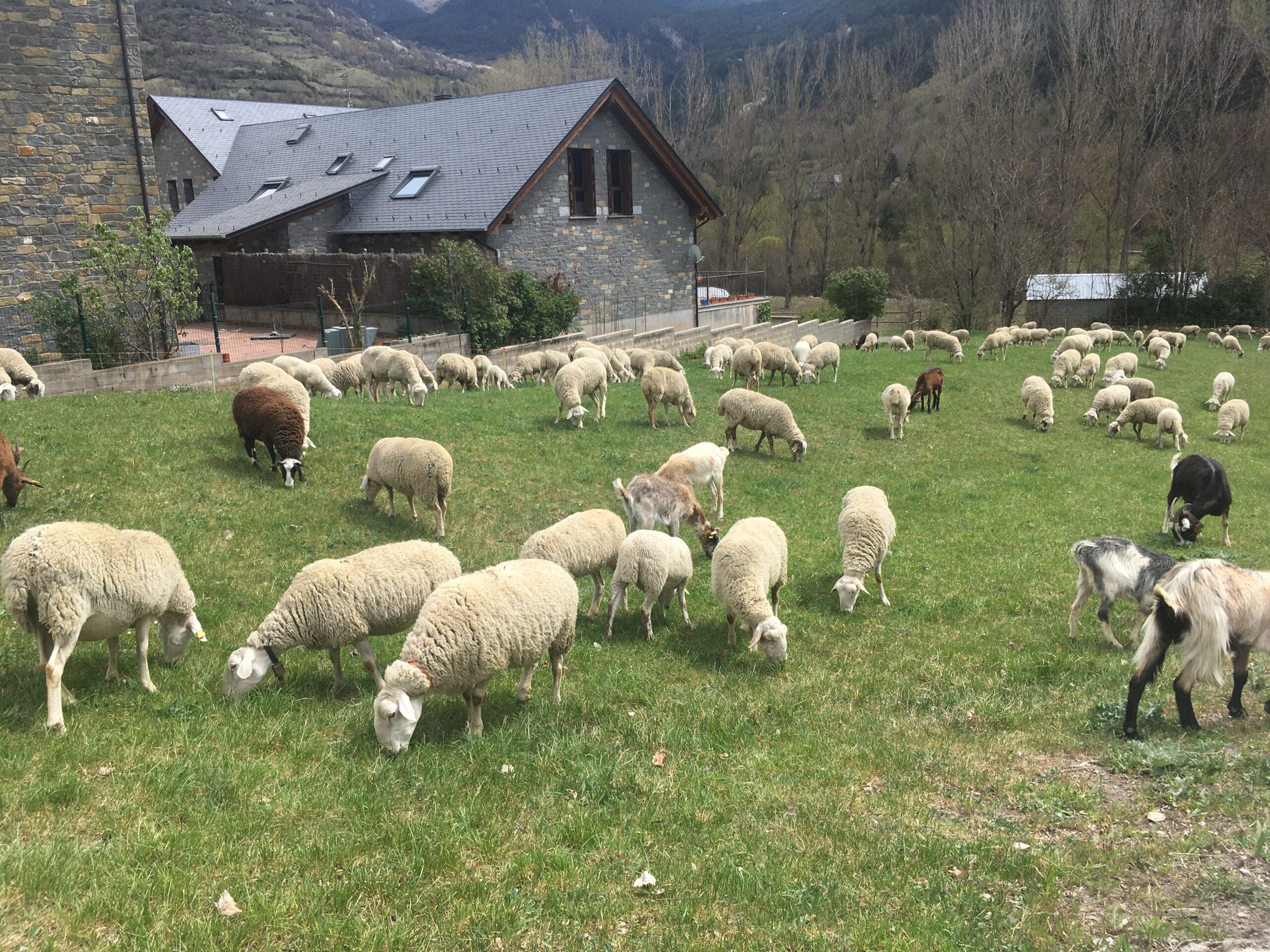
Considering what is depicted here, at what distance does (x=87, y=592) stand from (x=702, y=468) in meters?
8.04

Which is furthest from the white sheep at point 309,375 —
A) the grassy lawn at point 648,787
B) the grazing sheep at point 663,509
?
the grazing sheep at point 663,509

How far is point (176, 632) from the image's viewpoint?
6.84m

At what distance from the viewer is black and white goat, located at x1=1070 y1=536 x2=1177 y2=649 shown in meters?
8.39

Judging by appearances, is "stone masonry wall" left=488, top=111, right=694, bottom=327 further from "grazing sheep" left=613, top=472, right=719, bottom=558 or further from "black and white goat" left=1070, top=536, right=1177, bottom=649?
"black and white goat" left=1070, top=536, right=1177, bottom=649

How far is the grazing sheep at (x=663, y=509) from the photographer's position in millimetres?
10508

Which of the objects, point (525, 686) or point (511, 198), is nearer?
point (525, 686)

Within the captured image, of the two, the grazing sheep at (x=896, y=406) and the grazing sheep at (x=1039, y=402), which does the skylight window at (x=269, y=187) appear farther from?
the grazing sheep at (x=1039, y=402)

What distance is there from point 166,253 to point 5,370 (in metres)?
4.40

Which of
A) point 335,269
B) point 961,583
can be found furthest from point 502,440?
point 335,269

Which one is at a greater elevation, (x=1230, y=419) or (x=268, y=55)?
(x=268, y=55)

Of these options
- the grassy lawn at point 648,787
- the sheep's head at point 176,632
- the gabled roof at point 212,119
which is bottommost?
the grassy lawn at point 648,787

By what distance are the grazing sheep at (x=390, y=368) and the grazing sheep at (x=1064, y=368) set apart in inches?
747

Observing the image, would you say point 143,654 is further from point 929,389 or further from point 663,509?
point 929,389

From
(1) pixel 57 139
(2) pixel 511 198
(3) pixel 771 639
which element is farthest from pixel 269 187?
(3) pixel 771 639
